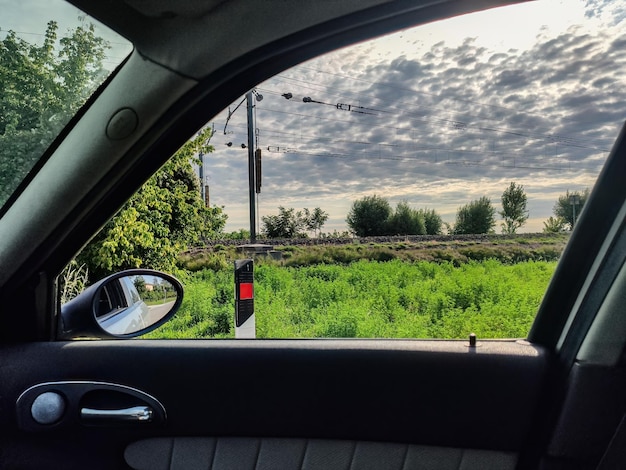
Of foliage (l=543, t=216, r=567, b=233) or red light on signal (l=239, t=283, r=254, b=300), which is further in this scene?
red light on signal (l=239, t=283, r=254, b=300)

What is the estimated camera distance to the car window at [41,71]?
64.3 inches

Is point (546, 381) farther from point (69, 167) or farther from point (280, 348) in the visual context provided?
point (69, 167)

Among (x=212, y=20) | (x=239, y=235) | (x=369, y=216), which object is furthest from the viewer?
(x=239, y=235)

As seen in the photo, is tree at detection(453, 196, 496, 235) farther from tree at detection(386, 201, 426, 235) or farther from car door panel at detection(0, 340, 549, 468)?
car door panel at detection(0, 340, 549, 468)

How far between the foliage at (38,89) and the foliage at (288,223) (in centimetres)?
143

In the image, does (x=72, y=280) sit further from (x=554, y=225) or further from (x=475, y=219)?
(x=554, y=225)

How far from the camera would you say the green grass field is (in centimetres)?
237

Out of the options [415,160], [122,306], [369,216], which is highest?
[415,160]

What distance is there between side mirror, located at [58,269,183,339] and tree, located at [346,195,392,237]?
1.12m

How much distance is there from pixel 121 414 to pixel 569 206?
1949mm

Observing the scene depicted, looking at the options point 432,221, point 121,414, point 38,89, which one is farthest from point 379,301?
point 38,89

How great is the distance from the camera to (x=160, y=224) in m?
3.22

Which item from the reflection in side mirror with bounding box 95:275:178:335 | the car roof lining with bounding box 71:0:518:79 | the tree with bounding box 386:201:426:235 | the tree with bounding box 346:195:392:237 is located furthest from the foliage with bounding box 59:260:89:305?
the tree with bounding box 386:201:426:235

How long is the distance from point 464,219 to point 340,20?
138cm
